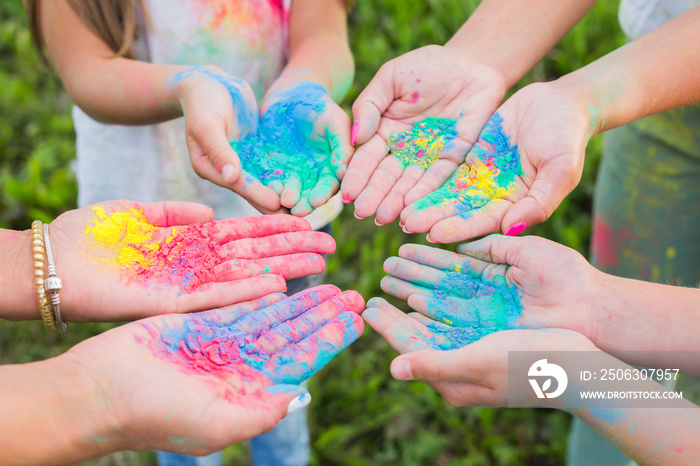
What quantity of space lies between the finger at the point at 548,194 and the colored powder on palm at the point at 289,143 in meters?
0.74

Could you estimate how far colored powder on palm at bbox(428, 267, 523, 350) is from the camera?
172cm

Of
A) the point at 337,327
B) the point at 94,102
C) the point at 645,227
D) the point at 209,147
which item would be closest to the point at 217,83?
the point at 209,147

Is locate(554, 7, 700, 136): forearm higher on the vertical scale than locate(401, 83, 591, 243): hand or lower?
higher

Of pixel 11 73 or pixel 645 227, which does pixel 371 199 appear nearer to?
pixel 645 227

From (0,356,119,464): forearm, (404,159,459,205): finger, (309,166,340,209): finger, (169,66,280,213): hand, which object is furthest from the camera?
(404,159,459,205): finger

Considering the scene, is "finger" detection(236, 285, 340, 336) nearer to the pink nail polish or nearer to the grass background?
the pink nail polish

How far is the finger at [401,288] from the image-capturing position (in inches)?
74.9

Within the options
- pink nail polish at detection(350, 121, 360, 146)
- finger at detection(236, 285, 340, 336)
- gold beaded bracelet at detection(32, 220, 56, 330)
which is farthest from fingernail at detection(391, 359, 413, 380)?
gold beaded bracelet at detection(32, 220, 56, 330)

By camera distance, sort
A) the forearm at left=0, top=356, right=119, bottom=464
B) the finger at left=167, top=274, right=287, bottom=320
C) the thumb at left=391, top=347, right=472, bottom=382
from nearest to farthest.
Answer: the forearm at left=0, top=356, right=119, bottom=464 → the thumb at left=391, top=347, right=472, bottom=382 → the finger at left=167, top=274, right=287, bottom=320

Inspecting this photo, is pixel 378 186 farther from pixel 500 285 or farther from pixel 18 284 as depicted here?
pixel 18 284

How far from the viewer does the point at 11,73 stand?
4500 mm

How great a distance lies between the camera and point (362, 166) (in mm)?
2092

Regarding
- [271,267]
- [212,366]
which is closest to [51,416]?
[212,366]

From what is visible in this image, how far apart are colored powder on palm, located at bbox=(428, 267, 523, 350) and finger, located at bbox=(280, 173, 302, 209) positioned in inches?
23.5
